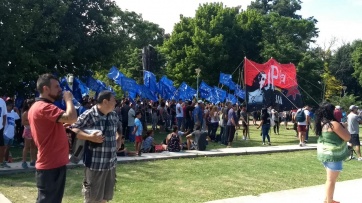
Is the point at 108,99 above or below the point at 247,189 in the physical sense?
Answer: above

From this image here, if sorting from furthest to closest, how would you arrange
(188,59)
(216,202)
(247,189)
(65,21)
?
(188,59)
(65,21)
(247,189)
(216,202)

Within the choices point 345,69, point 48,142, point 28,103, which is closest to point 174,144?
point 28,103

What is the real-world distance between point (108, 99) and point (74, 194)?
135 inches

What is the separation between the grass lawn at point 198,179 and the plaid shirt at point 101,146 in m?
2.50

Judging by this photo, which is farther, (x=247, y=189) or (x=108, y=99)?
(x=247, y=189)

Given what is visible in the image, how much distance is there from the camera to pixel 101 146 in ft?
17.5

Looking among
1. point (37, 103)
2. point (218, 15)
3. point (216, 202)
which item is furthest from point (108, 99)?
point (218, 15)

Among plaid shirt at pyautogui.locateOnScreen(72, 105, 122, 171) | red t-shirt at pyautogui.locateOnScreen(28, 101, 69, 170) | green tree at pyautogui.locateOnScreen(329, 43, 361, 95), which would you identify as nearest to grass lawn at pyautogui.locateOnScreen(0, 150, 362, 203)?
plaid shirt at pyautogui.locateOnScreen(72, 105, 122, 171)

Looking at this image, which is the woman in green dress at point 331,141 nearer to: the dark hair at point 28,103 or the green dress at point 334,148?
the green dress at point 334,148

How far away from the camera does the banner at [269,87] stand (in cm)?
1981

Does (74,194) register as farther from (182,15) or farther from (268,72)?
(182,15)

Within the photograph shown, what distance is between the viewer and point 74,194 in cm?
812

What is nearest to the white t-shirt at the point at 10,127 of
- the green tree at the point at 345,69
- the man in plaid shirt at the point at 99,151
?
the man in plaid shirt at the point at 99,151

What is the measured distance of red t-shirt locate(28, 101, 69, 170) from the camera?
4.71m
